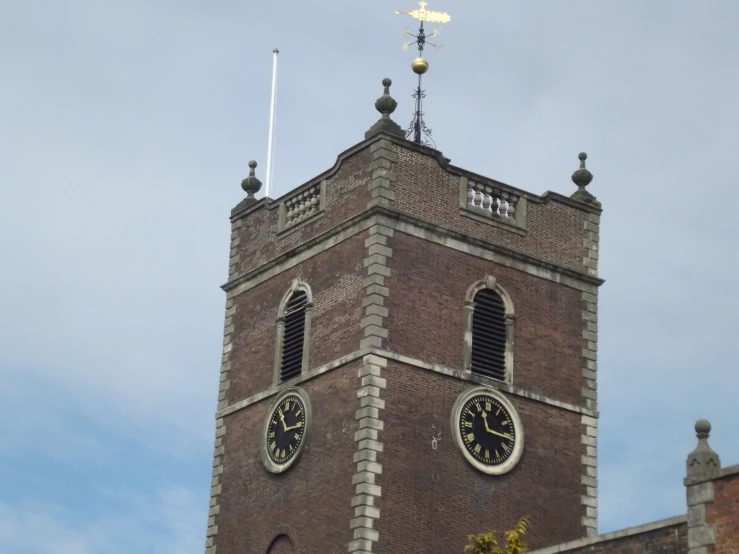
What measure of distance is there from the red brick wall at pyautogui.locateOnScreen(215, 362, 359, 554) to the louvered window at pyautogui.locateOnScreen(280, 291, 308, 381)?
0.75 metres

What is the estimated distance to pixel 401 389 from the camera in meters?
40.0

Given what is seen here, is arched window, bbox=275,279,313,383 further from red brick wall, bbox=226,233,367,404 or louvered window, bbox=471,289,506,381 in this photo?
louvered window, bbox=471,289,506,381

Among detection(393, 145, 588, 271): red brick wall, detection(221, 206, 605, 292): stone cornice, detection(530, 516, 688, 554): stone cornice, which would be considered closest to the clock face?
detection(221, 206, 605, 292): stone cornice

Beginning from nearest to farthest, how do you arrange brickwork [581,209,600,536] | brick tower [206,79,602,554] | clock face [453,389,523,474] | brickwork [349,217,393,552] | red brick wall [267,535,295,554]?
brickwork [349,217,393,552] → brick tower [206,79,602,554] → clock face [453,389,523,474] → red brick wall [267,535,295,554] → brickwork [581,209,600,536]

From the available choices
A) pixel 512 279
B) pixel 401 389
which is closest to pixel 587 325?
pixel 512 279

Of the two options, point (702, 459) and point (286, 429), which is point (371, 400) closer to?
point (286, 429)

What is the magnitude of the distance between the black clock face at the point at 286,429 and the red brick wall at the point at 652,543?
8.53m

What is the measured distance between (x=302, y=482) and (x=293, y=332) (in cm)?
364

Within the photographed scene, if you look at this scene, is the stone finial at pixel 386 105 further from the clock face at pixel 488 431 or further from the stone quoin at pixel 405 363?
the clock face at pixel 488 431

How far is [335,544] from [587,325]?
8318 mm

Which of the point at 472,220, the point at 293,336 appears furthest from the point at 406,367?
the point at 472,220

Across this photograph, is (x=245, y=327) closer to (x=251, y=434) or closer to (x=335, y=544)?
(x=251, y=434)

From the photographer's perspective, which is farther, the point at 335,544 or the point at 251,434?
the point at 251,434

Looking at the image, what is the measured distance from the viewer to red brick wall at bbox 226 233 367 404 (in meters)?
41.0
